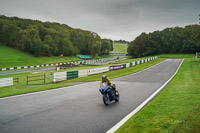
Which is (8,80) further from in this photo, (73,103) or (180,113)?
(180,113)

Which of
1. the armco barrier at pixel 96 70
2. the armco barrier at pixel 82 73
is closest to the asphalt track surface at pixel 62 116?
the armco barrier at pixel 82 73

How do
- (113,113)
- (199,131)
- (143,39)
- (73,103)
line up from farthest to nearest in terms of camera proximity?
(143,39) < (73,103) < (113,113) < (199,131)

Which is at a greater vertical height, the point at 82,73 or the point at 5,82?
the point at 82,73

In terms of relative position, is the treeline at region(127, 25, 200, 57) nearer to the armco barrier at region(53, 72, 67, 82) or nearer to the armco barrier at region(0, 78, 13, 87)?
the armco barrier at region(53, 72, 67, 82)

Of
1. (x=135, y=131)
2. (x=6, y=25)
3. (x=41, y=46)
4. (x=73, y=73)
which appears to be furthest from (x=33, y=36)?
(x=135, y=131)

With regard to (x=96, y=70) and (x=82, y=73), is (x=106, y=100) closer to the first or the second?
(x=82, y=73)

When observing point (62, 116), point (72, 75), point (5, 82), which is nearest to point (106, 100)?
point (62, 116)

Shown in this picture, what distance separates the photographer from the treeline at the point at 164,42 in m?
87.8

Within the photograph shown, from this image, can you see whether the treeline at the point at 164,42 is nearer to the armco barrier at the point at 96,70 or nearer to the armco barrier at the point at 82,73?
the armco barrier at the point at 96,70

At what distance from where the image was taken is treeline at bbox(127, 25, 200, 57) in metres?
87.8

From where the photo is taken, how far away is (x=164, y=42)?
90.9 m

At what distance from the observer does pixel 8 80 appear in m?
17.3

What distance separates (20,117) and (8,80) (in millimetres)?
12733

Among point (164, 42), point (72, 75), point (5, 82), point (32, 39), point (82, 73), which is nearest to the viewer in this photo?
point (5, 82)
